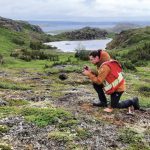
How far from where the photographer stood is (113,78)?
67.4 feet

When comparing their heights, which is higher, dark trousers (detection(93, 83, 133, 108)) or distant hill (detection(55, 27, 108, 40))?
dark trousers (detection(93, 83, 133, 108))

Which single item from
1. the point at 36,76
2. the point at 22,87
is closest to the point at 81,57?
the point at 36,76

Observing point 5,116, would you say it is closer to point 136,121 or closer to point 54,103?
point 54,103

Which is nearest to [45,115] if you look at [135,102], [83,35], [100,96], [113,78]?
[100,96]

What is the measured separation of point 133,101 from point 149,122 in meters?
1.70

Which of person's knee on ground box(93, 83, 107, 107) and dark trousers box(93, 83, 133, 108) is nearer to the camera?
dark trousers box(93, 83, 133, 108)

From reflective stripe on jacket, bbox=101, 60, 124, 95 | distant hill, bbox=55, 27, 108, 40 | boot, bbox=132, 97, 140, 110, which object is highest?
reflective stripe on jacket, bbox=101, 60, 124, 95

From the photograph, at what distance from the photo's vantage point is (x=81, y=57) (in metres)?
61.3

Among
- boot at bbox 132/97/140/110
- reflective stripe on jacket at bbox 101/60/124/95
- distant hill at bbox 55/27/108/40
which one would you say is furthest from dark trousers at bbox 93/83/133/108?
distant hill at bbox 55/27/108/40

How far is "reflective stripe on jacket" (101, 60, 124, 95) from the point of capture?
20.4 meters

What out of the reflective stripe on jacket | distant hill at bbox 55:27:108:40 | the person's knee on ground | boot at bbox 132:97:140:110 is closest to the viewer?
the reflective stripe on jacket

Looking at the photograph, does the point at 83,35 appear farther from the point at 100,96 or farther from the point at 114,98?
the point at 114,98

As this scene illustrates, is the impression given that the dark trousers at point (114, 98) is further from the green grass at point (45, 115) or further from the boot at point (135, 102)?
the green grass at point (45, 115)

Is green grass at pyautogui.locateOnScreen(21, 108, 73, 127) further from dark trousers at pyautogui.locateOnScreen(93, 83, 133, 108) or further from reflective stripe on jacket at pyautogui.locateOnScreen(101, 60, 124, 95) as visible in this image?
reflective stripe on jacket at pyautogui.locateOnScreen(101, 60, 124, 95)
